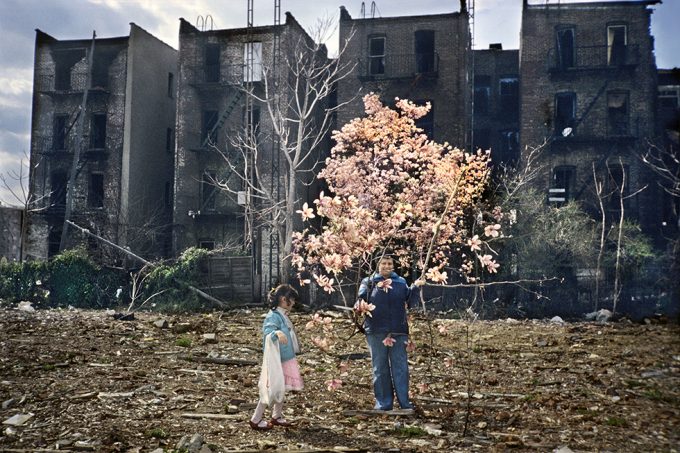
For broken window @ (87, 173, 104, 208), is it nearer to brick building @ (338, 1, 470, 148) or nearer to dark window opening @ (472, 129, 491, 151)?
brick building @ (338, 1, 470, 148)

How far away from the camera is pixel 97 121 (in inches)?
1140

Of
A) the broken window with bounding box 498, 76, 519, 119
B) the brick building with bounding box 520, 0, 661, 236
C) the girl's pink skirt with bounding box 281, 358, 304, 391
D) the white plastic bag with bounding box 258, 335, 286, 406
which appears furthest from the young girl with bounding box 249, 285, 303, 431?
the broken window with bounding box 498, 76, 519, 119

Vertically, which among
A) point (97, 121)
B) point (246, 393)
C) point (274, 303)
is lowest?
point (246, 393)

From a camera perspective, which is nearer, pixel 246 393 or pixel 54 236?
pixel 246 393

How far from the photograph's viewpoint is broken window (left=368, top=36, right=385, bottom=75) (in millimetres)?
26812

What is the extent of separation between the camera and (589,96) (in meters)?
25.8

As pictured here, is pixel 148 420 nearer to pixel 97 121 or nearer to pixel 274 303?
pixel 274 303

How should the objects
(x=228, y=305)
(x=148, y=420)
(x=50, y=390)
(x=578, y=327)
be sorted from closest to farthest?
(x=148, y=420), (x=50, y=390), (x=578, y=327), (x=228, y=305)

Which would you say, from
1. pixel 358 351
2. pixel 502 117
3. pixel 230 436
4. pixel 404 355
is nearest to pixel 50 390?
pixel 230 436

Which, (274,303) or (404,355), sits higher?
(274,303)

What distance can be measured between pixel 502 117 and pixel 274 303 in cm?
2414

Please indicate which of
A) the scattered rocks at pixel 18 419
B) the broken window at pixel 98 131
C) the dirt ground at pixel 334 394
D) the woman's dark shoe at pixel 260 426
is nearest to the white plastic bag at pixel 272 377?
the woman's dark shoe at pixel 260 426

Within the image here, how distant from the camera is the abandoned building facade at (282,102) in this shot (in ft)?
82.4

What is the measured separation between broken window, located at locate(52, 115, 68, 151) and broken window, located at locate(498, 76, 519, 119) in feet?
72.1
